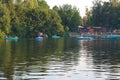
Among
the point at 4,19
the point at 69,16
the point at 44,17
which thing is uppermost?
the point at 69,16

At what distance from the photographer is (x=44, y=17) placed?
12631 centimetres

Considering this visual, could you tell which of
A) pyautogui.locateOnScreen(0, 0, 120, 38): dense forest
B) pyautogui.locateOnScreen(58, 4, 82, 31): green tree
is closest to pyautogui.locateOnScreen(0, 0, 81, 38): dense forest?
pyautogui.locateOnScreen(0, 0, 120, 38): dense forest

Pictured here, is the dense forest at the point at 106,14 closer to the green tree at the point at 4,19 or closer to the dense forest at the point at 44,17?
the dense forest at the point at 44,17

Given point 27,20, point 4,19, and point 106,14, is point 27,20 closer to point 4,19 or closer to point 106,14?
point 4,19

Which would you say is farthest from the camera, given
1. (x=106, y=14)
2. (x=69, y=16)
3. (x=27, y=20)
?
(x=106, y=14)

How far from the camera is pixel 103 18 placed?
157m

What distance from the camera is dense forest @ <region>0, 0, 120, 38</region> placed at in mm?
111625

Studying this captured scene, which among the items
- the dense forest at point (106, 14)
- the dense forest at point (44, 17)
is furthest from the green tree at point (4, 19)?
the dense forest at point (106, 14)

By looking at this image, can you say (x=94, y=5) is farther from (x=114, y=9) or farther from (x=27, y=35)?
(x=27, y=35)

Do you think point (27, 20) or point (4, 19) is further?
point (27, 20)

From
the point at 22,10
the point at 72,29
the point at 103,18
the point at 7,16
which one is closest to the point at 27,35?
the point at 22,10

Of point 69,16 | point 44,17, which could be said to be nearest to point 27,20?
point 44,17

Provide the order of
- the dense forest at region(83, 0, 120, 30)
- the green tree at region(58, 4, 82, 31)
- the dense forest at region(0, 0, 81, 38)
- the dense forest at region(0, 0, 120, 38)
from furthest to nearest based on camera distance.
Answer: the dense forest at region(83, 0, 120, 30) → the green tree at region(58, 4, 82, 31) → the dense forest at region(0, 0, 120, 38) → the dense forest at region(0, 0, 81, 38)

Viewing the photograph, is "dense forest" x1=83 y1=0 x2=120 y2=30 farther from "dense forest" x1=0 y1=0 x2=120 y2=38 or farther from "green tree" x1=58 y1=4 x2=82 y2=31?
"green tree" x1=58 y1=4 x2=82 y2=31
